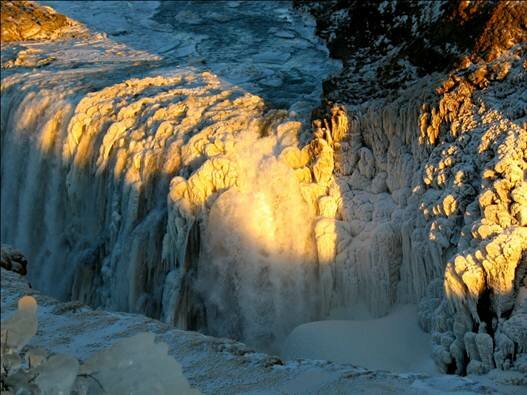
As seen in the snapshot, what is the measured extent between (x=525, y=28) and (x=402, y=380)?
4396 mm

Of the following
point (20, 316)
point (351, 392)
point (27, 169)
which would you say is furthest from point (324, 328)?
point (27, 169)

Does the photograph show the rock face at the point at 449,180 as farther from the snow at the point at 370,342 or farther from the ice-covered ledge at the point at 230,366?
the ice-covered ledge at the point at 230,366

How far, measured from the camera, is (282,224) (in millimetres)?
8109

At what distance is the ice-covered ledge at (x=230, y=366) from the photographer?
4723 millimetres

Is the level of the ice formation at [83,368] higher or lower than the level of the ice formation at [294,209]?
lower

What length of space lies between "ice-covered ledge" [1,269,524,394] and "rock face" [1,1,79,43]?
36.3 feet

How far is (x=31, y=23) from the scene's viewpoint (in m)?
16.2

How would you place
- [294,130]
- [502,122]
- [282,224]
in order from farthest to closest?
[294,130] → [282,224] → [502,122]

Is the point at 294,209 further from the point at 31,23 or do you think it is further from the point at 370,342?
the point at 31,23

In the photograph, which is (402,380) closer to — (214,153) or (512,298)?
(512,298)

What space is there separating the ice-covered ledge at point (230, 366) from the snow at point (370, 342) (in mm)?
1247

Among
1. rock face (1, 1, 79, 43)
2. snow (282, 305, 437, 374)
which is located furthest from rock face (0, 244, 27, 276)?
rock face (1, 1, 79, 43)

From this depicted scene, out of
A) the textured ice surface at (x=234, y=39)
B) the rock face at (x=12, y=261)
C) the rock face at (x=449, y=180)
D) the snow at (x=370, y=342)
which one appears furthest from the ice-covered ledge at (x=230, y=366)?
the textured ice surface at (x=234, y=39)

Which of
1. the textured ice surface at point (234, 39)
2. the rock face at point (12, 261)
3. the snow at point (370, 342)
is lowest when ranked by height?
the snow at point (370, 342)
